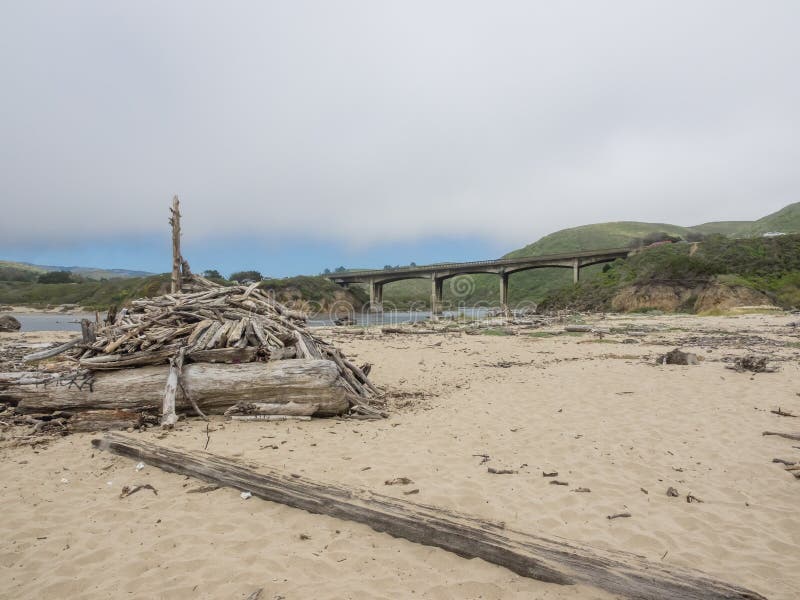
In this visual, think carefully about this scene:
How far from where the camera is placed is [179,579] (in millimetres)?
3400

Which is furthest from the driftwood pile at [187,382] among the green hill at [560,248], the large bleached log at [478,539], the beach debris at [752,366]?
the green hill at [560,248]

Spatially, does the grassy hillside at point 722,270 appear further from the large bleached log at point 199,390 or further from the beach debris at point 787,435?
the large bleached log at point 199,390

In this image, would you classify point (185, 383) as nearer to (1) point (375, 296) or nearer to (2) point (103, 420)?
(2) point (103, 420)

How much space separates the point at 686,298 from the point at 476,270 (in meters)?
41.5

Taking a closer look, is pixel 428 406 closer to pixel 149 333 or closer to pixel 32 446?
pixel 149 333

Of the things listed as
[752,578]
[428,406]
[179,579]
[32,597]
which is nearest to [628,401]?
[428,406]

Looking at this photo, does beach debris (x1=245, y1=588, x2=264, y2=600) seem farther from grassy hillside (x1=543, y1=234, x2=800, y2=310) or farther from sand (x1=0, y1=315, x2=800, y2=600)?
grassy hillside (x1=543, y1=234, x2=800, y2=310)

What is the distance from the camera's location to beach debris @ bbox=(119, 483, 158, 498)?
15.9ft

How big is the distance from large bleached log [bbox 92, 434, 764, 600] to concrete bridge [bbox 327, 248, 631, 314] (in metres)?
59.8

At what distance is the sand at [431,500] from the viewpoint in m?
3.42

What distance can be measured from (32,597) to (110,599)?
644mm

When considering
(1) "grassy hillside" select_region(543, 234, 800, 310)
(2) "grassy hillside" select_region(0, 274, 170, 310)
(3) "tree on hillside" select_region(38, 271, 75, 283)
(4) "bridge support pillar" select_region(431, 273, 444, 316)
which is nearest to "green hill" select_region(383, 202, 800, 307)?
(4) "bridge support pillar" select_region(431, 273, 444, 316)

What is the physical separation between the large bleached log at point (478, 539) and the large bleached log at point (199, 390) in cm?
247

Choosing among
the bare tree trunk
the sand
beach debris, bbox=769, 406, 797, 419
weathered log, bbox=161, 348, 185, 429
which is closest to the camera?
the sand
